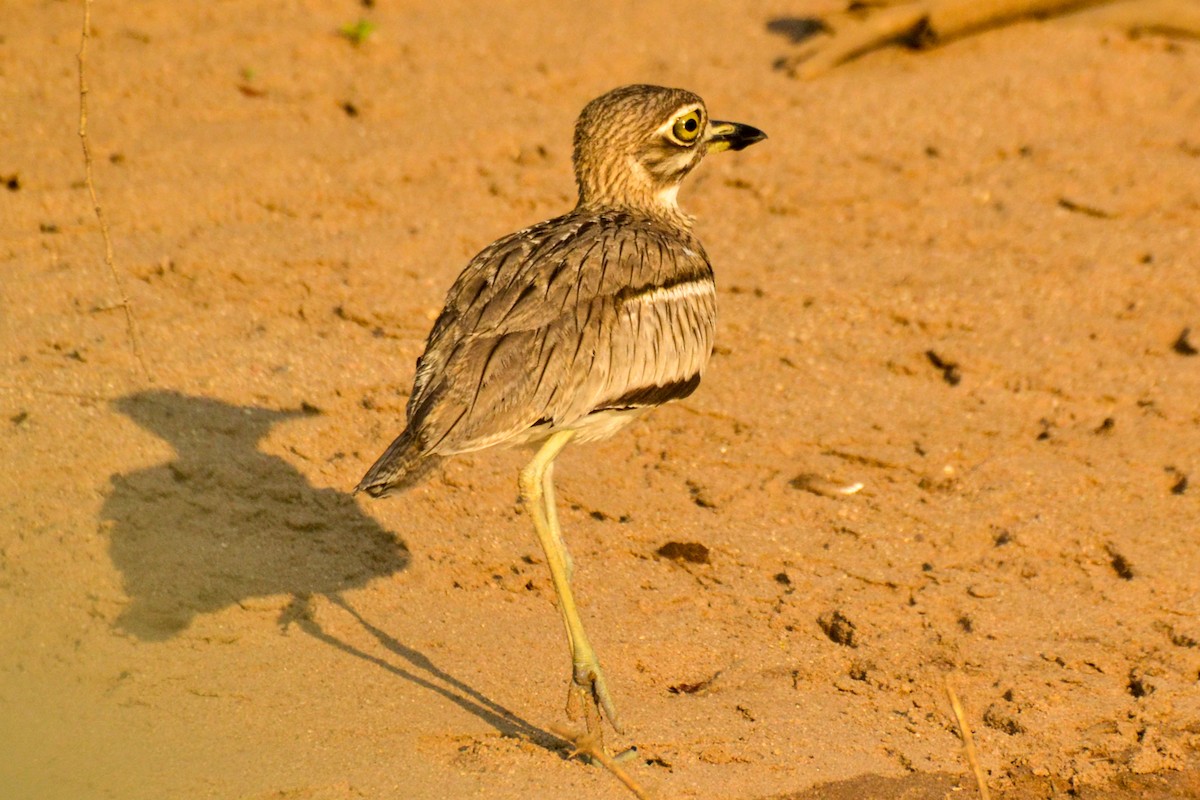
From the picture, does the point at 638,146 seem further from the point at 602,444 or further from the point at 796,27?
the point at 796,27

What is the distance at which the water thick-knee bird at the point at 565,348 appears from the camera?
3758 mm

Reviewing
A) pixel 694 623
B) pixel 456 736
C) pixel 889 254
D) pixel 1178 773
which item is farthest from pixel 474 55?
pixel 1178 773

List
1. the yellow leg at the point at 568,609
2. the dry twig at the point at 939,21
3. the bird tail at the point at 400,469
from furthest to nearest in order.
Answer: the dry twig at the point at 939,21 < the yellow leg at the point at 568,609 < the bird tail at the point at 400,469

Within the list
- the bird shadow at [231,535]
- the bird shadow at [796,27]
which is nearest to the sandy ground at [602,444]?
the bird shadow at [231,535]

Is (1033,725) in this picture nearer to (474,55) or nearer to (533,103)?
(533,103)

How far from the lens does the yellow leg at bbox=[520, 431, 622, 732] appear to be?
387cm

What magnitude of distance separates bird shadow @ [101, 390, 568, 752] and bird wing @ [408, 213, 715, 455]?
94 centimetres

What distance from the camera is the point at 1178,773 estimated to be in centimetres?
403

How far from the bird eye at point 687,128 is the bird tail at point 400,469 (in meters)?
1.51

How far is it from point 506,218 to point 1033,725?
11.1 feet

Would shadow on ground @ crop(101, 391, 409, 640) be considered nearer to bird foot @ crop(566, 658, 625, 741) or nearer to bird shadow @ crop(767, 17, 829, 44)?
bird foot @ crop(566, 658, 625, 741)

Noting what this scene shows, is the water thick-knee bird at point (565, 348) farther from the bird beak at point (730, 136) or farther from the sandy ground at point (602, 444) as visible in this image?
the sandy ground at point (602, 444)

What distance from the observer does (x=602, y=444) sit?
536 cm

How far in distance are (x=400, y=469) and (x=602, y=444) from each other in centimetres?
179
